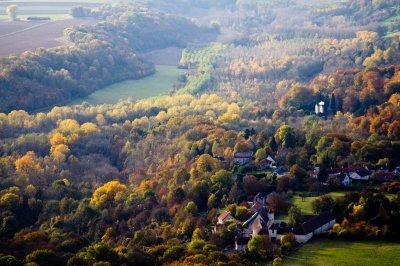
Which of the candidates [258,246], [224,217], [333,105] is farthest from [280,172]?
[333,105]

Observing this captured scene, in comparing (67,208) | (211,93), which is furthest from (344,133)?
(211,93)

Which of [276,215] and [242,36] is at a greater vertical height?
[276,215]

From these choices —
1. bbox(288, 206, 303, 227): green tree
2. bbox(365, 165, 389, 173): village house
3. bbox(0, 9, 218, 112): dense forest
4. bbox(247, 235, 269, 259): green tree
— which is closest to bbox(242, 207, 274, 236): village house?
bbox(288, 206, 303, 227): green tree

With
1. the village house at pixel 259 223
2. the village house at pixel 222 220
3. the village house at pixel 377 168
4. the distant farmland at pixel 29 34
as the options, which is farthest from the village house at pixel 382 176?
the distant farmland at pixel 29 34

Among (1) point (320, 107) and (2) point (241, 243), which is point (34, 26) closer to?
(1) point (320, 107)

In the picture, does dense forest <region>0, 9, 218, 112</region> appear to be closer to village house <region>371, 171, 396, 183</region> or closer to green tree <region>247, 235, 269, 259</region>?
village house <region>371, 171, 396, 183</region>

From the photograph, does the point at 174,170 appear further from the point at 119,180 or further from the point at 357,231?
the point at 357,231

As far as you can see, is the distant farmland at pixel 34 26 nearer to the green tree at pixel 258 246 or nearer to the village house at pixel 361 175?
the village house at pixel 361 175
